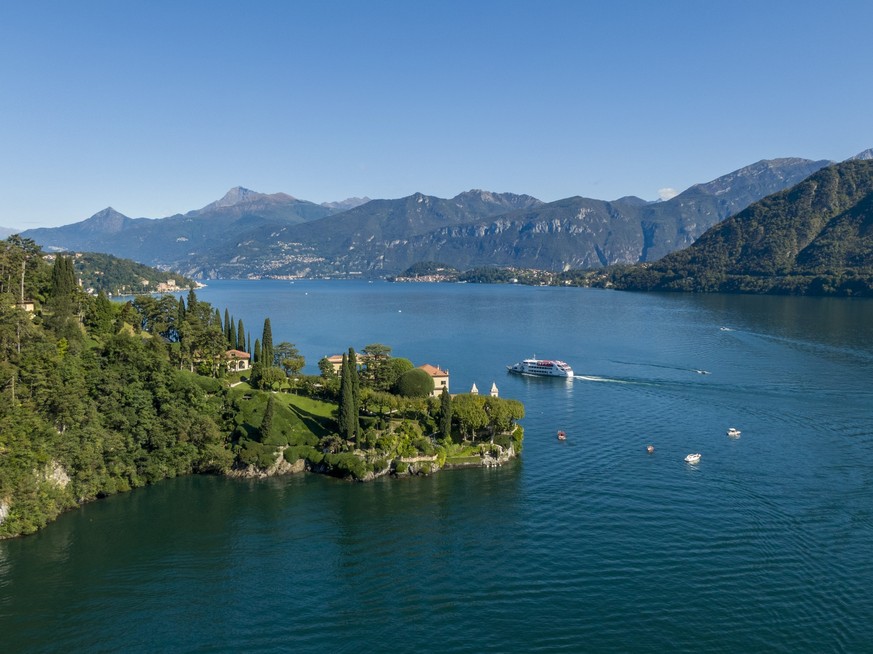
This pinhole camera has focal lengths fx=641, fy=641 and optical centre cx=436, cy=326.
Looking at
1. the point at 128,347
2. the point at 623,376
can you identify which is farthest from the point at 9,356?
the point at 623,376

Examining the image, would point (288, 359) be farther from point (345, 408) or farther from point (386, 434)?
point (386, 434)

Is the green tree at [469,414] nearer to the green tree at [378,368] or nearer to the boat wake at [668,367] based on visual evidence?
the green tree at [378,368]

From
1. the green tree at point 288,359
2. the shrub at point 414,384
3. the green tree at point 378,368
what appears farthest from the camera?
the green tree at point 288,359

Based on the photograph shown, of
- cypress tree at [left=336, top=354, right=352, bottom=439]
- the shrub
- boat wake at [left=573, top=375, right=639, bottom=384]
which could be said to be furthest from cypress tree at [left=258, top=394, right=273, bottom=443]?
boat wake at [left=573, top=375, right=639, bottom=384]

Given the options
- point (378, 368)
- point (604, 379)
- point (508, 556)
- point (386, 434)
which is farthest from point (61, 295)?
point (604, 379)

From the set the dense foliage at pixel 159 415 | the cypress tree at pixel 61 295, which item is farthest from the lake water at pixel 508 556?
the cypress tree at pixel 61 295

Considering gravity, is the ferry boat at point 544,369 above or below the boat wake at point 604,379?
above
